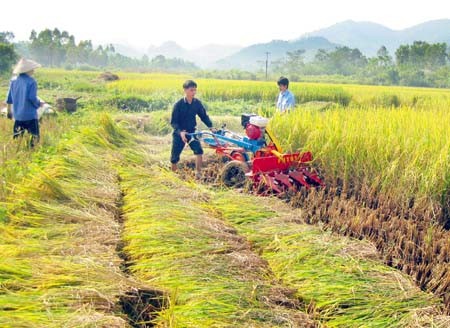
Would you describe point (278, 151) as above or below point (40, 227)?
above

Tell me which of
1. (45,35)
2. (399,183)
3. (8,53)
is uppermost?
(45,35)

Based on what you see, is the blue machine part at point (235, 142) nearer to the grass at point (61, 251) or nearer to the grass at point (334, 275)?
the grass at point (334, 275)

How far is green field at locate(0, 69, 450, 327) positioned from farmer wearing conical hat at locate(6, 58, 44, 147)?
50 centimetres

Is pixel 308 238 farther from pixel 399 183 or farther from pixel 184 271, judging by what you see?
pixel 399 183

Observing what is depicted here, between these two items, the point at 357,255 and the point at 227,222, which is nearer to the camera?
the point at 357,255

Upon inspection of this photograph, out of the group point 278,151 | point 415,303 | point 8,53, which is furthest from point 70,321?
point 8,53

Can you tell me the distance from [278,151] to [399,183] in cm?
129

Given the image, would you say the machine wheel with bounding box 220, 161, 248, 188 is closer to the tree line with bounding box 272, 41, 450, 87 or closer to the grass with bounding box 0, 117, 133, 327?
the grass with bounding box 0, 117, 133, 327

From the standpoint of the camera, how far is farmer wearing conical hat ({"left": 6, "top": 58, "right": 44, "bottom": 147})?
19.7ft

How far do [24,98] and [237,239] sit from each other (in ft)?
12.9

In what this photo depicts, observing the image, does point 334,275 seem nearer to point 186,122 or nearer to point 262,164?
point 262,164

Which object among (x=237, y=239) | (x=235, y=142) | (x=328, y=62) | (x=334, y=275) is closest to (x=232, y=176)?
(x=235, y=142)

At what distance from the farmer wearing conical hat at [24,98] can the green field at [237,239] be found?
19.6 inches

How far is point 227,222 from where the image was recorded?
3.94 metres
